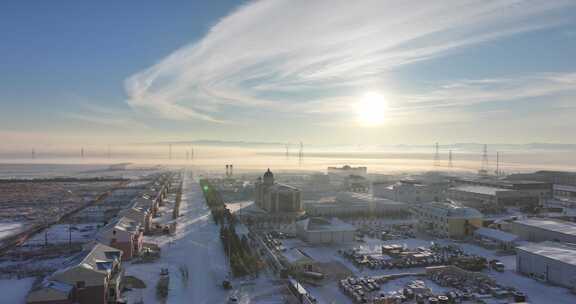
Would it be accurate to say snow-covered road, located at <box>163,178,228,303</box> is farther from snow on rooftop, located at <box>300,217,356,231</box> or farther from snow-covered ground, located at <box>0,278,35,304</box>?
snow on rooftop, located at <box>300,217,356,231</box>

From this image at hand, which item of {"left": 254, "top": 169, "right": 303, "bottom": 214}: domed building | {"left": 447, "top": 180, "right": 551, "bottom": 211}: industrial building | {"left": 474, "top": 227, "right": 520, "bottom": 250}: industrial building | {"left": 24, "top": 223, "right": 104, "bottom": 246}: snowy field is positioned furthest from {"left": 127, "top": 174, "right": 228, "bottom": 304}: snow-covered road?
{"left": 447, "top": 180, "right": 551, "bottom": 211}: industrial building

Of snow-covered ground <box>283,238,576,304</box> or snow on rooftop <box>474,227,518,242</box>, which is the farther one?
snow on rooftop <box>474,227,518,242</box>

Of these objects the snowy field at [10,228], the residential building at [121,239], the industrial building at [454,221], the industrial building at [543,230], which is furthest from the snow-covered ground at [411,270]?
the snowy field at [10,228]

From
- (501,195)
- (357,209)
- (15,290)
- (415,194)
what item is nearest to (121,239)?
(15,290)

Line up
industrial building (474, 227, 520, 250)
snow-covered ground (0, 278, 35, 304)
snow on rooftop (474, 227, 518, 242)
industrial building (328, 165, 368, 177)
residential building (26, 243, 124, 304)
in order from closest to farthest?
1. residential building (26, 243, 124, 304)
2. snow-covered ground (0, 278, 35, 304)
3. industrial building (474, 227, 520, 250)
4. snow on rooftop (474, 227, 518, 242)
5. industrial building (328, 165, 368, 177)

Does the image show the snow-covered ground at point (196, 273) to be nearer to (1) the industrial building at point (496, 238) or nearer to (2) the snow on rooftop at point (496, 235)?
(1) the industrial building at point (496, 238)

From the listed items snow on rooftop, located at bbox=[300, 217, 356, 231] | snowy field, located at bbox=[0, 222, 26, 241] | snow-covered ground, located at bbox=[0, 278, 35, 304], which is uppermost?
snow on rooftop, located at bbox=[300, 217, 356, 231]

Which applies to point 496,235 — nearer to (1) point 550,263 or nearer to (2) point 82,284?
(1) point 550,263
